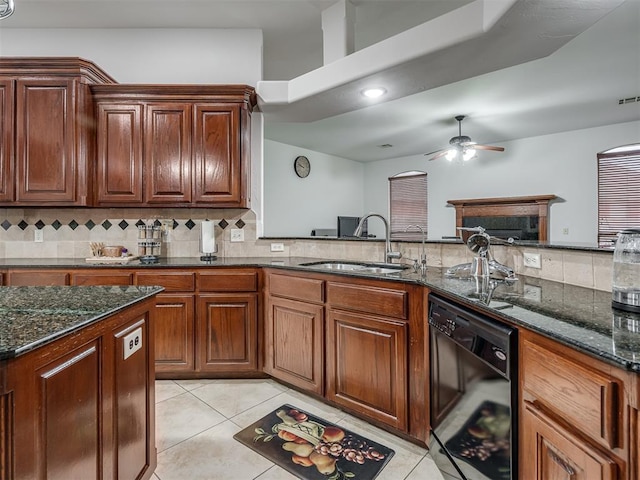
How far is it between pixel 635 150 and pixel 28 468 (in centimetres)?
716

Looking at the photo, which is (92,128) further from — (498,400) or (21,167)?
(498,400)

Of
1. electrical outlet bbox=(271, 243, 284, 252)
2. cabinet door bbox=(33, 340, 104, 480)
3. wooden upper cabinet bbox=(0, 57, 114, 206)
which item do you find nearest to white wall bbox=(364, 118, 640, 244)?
electrical outlet bbox=(271, 243, 284, 252)

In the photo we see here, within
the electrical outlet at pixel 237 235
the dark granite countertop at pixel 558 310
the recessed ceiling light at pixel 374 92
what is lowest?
the dark granite countertop at pixel 558 310

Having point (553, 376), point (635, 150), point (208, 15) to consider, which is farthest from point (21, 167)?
point (635, 150)

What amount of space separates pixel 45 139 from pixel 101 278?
1216 mm

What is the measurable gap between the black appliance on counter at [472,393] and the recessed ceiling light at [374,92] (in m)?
1.66

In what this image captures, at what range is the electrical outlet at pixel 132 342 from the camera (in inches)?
46.9

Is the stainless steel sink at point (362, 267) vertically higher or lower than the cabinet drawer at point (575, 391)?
higher

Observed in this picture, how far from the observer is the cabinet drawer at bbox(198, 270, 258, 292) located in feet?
8.13

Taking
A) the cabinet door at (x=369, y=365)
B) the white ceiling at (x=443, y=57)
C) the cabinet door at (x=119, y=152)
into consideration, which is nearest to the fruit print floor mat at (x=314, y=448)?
the cabinet door at (x=369, y=365)

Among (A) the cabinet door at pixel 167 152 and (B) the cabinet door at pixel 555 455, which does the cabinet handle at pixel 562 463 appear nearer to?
(B) the cabinet door at pixel 555 455

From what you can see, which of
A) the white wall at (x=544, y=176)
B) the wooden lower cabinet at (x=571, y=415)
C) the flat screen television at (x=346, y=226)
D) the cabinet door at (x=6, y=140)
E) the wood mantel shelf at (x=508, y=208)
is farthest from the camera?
the flat screen television at (x=346, y=226)

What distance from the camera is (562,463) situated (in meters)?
0.86

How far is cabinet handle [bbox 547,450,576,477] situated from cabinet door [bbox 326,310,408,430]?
2.84 feet
